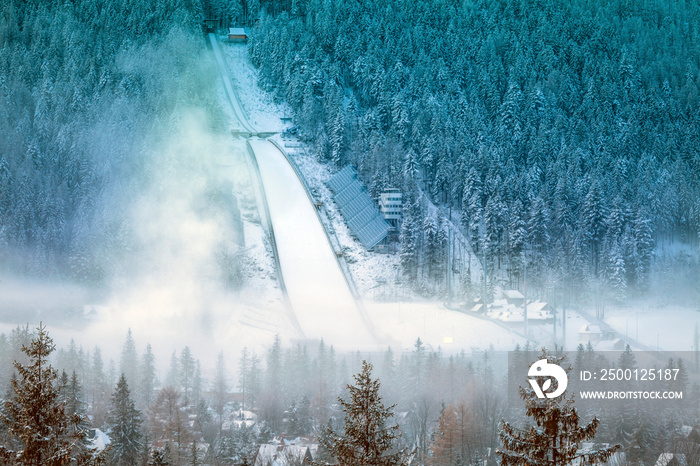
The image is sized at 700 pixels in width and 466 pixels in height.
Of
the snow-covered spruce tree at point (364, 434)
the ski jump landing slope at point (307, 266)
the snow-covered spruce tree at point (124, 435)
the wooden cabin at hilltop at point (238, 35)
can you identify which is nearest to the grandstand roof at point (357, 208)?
the ski jump landing slope at point (307, 266)

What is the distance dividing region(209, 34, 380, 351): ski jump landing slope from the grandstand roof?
2.69 meters

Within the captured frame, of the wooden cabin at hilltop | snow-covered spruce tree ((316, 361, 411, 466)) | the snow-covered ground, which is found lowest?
snow-covered spruce tree ((316, 361, 411, 466))

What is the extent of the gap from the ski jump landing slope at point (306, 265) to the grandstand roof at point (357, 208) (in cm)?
269

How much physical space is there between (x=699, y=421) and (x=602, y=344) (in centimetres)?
1594

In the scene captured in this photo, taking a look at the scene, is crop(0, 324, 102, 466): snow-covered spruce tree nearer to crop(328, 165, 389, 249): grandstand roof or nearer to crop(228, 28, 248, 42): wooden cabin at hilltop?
crop(328, 165, 389, 249): grandstand roof

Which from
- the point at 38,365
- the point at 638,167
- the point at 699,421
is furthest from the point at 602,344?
the point at 38,365

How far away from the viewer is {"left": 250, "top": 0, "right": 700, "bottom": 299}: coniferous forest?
78750 millimetres

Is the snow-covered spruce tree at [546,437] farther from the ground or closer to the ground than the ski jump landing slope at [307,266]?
closer to the ground

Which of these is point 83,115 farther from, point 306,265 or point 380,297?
point 380,297

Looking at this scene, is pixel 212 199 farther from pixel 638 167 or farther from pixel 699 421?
pixel 699 421

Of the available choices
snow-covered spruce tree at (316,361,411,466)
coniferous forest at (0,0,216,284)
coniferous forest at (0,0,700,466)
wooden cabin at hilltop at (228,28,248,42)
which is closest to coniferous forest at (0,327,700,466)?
coniferous forest at (0,0,700,466)

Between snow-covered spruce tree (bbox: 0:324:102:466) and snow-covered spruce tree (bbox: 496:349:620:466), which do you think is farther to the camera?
snow-covered spruce tree (bbox: 0:324:102:466)

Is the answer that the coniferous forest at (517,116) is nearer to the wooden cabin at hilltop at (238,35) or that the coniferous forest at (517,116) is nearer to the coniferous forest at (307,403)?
the wooden cabin at hilltop at (238,35)

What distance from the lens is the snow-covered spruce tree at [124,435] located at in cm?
4025
